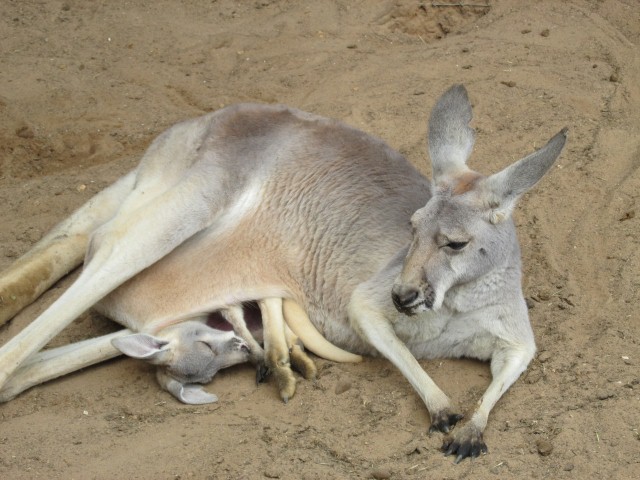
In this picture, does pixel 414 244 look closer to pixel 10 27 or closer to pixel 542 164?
pixel 542 164

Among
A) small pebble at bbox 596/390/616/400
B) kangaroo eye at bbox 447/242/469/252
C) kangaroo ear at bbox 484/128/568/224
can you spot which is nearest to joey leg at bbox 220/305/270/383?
kangaroo eye at bbox 447/242/469/252

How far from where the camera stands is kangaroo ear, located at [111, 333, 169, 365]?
5.00 meters

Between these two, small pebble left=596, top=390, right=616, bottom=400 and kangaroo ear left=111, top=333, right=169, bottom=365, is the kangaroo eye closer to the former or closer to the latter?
small pebble left=596, top=390, right=616, bottom=400

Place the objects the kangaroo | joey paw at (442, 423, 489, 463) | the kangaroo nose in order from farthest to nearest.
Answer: the kangaroo
the kangaroo nose
joey paw at (442, 423, 489, 463)

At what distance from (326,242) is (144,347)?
118 cm

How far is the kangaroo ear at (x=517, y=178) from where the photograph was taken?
14.7 ft

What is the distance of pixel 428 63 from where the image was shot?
7832mm

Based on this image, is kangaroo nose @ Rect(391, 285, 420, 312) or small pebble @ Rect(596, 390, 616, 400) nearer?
kangaroo nose @ Rect(391, 285, 420, 312)

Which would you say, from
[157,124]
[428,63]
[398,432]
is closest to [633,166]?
[428,63]

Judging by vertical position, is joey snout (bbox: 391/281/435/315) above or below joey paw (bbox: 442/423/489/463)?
above

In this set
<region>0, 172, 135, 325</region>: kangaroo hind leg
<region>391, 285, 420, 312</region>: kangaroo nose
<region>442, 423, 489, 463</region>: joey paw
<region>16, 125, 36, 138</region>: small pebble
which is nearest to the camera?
<region>442, 423, 489, 463</region>: joey paw

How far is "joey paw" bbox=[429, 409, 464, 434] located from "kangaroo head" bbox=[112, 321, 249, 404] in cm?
115

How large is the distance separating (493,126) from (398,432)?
298 cm

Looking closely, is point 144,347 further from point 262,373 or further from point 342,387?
point 342,387
